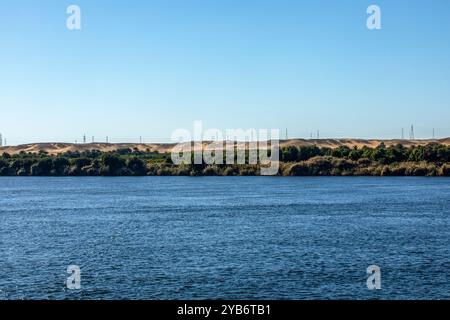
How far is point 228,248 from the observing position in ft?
133

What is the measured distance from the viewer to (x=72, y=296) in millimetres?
27766

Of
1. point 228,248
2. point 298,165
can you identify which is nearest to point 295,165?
point 298,165

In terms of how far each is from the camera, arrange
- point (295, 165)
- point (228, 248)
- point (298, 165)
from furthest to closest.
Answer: point (295, 165)
point (298, 165)
point (228, 248)

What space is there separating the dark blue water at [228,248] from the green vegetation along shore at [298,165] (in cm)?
6302

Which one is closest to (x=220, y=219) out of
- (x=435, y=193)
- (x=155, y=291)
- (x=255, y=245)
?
(x=255, y=245)

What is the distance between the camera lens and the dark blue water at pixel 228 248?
29078mm

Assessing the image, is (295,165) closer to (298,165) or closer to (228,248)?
(298,165)

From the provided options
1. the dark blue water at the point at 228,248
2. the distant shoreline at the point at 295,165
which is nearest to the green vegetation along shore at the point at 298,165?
the distant shoreline at the point at 295,165

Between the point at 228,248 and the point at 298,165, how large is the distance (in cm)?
10368

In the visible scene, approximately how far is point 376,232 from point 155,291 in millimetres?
24909

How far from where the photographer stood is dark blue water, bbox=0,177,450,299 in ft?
95.4

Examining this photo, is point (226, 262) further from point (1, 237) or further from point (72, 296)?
point (1, 237)

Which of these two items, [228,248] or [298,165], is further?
[298,165]
